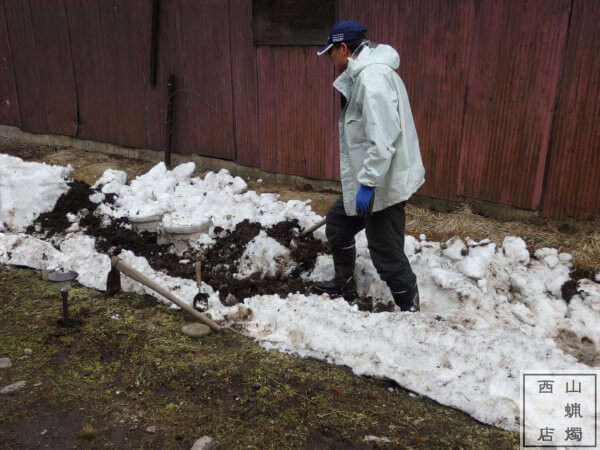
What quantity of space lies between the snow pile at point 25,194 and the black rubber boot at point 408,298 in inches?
180

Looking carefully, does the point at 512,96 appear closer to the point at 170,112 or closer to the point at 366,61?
the point at 366,61

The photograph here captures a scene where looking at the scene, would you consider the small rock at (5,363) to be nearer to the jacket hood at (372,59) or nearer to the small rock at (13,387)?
the small rock at (13,387)

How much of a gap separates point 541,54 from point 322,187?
299 centimetres

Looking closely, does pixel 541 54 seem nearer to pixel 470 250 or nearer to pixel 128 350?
pixel 470 250

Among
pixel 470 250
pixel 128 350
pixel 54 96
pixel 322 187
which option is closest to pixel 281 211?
pixel 322 187

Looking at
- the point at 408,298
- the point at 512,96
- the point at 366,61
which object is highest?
the point at 366,61

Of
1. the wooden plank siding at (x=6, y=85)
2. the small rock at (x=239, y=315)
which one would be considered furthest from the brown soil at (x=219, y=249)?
the wooden plank siding at (x=6, y=85)

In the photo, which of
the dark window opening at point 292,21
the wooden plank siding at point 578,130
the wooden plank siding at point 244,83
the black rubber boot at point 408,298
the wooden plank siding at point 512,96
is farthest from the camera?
the wooden plank siding at point 244,83

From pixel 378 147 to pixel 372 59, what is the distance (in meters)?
0.66

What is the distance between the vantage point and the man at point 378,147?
3.54 meters

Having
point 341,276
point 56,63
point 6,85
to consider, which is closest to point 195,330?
point 341,276

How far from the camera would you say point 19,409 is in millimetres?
3275

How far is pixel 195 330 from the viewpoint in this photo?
13.3 feet

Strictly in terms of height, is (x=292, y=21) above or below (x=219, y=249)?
above
